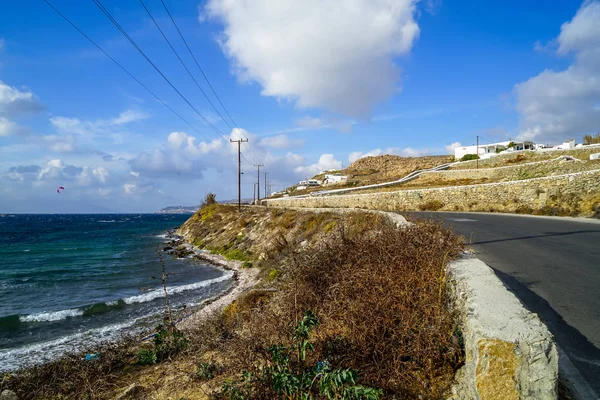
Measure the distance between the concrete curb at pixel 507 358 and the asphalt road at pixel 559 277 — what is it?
103 centimetres

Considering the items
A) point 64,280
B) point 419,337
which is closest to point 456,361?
point 419,337

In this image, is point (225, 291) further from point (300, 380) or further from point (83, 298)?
point (300, 380)

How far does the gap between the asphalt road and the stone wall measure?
29.3ft

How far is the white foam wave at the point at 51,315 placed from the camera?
44.6 ft

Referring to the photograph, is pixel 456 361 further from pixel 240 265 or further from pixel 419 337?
pixel 240 265

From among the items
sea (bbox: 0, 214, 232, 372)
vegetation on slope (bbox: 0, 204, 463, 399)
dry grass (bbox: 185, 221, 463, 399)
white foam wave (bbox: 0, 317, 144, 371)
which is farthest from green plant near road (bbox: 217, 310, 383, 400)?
white foam wave (bbox: 0, 317, 144, 371)

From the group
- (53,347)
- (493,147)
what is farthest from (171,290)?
(493,147)

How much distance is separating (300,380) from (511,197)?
2599 cm

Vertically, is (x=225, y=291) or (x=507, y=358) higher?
(x=507, y=358)

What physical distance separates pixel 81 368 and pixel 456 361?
689 centimetres

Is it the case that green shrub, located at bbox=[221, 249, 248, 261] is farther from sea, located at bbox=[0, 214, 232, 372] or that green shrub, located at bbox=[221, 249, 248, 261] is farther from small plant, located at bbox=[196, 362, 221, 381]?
small plant, located at bbox=[196, 362, 221, 381]

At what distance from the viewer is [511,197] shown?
24297mm

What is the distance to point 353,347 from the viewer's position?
381 centimetres

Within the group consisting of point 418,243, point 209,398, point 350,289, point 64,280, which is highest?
point 418,243
